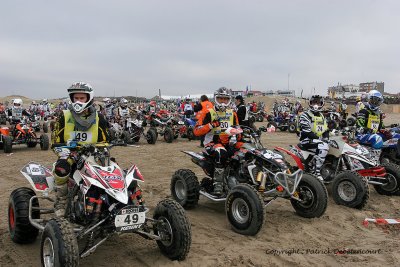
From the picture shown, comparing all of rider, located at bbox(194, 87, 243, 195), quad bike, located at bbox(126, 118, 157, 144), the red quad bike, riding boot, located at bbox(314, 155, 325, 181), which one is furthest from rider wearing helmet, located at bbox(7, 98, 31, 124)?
riding boot, located at bbox(314, 155, 325, 181)

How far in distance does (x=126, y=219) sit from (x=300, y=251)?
224 centimetres

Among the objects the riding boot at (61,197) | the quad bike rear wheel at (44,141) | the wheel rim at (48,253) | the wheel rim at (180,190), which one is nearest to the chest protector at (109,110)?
the quad bike rear wheel at (44,141)

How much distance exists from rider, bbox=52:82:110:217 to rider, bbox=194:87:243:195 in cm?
186

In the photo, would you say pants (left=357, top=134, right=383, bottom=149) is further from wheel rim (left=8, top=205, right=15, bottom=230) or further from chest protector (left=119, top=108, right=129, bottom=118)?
chest protector (left=119, top=108, right=129, bottom=118)

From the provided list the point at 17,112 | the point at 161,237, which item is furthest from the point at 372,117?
the point at 17,112

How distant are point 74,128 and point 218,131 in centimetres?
242

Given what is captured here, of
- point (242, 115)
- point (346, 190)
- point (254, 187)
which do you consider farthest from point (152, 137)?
point (254, 187)

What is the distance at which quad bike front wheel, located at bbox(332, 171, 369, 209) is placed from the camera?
6.07 metres

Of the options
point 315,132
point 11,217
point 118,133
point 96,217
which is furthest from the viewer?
point 118,133

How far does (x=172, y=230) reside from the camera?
12.8 ft

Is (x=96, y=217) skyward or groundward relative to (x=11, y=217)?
skyward

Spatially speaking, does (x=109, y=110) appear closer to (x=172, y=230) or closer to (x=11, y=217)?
(x=11, y=217)

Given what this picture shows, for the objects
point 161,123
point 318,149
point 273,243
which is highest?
point 161,123

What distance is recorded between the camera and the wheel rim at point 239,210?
5.06 meters
